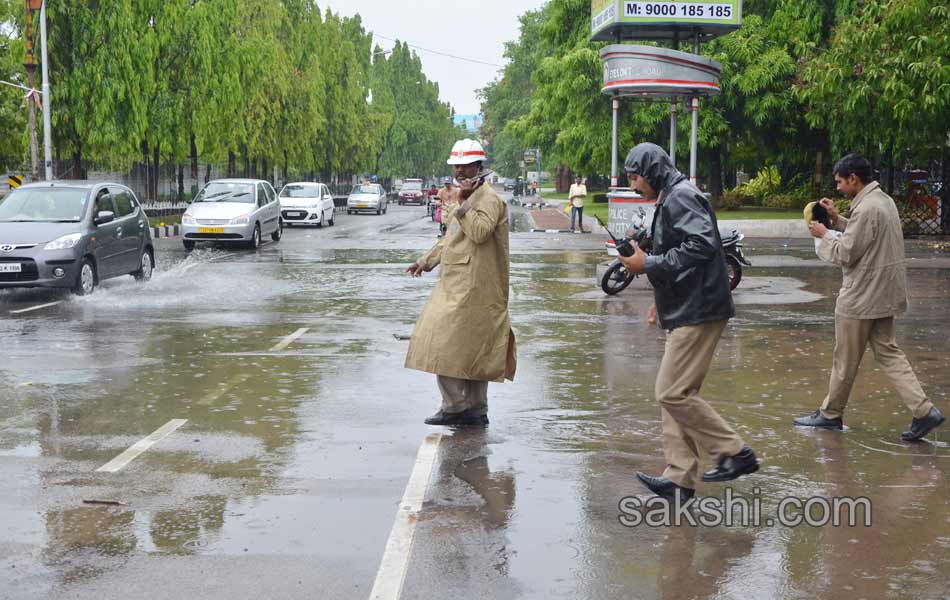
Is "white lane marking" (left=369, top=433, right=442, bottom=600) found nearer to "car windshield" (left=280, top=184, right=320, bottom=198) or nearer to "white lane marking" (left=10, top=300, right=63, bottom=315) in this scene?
"white lane marking" (left=10, top=300, right=63, bottom=315)

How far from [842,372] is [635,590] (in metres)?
3.42

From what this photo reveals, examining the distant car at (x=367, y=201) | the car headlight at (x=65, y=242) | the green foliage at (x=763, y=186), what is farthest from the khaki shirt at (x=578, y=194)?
the car headlight at (x=65, y=242)

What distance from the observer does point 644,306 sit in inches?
592

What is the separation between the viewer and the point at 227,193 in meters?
28.4

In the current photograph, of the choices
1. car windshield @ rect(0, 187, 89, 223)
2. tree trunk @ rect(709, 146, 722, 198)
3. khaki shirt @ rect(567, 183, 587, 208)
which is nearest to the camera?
car windshield @ rect(0, 187, 89, 223)

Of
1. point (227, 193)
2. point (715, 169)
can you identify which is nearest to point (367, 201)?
point (715, 169)

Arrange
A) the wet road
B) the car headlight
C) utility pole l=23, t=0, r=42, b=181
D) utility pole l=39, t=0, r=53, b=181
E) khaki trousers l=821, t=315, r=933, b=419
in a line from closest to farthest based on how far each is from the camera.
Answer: the wet road
khaki trousers l=821, t=315, r=933, b=419
the car headlight
utility pole l=23, t=0, r=42, b=181
utility pole l=39, t=0, r=53, b=181

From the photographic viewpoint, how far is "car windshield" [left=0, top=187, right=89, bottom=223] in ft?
53.7

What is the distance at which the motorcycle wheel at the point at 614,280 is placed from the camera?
16.2 metres

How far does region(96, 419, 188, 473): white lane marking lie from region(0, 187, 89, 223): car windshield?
9389mm

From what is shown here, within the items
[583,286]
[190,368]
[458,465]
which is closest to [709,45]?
[583,286]

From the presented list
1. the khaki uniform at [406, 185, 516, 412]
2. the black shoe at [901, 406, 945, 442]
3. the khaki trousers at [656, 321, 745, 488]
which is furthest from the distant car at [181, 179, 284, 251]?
the khaki trousers at [656, 321, 745, 488]

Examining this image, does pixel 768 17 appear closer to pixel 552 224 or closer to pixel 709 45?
pixel 709 45

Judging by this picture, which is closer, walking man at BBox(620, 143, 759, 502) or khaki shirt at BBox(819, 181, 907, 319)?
walking man at BBox(620, 143, 759, 502)
